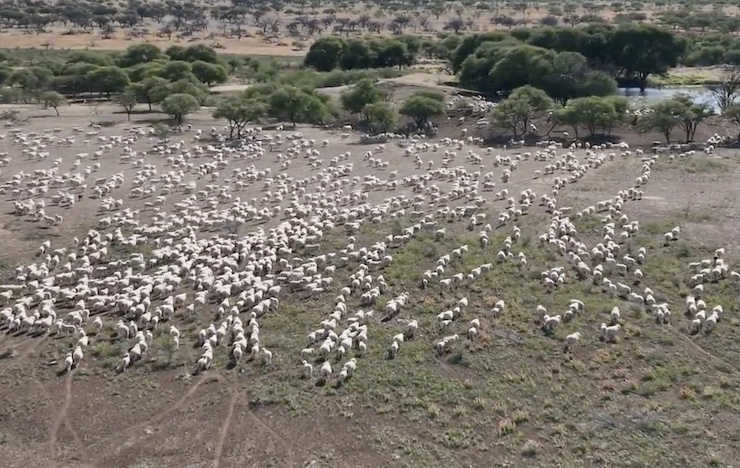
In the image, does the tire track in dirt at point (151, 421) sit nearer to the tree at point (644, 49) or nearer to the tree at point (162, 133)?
the tree at point (162, 133)

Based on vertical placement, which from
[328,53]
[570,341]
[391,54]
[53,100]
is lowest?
[391,54]

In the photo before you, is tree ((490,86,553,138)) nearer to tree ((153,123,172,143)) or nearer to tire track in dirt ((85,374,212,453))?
tree ((153,123,172,143))

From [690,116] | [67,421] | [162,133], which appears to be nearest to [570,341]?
[67,421]

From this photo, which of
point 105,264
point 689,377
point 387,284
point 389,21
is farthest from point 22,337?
point 389,21

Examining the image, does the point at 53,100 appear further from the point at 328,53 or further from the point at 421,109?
the point at 328,53

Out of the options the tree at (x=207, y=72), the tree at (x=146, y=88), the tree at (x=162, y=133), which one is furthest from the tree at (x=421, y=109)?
the tree at (x=207, y=72)
